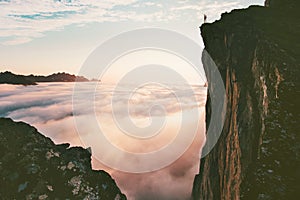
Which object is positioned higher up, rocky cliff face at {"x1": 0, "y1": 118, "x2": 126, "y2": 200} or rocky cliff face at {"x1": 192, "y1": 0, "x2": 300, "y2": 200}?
rocky cliff face at {"x1": 192, "y1": 0, "x2": 300, "y2": 200}

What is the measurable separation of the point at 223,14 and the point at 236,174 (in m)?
26.9

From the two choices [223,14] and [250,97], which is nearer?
[250,97]

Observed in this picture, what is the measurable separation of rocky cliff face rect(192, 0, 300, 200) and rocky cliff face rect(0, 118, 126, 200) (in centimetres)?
4164

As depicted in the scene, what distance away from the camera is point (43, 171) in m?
80.4

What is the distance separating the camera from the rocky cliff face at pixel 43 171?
76188mm

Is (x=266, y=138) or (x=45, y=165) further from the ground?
(x=266, y=138)

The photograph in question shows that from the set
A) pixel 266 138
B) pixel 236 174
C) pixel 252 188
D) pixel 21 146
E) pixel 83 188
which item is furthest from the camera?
pixel 21 146

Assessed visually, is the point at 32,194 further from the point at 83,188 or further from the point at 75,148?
the point at 75,148

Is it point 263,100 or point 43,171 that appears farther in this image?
point 43,171

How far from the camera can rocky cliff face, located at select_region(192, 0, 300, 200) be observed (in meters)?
20.0

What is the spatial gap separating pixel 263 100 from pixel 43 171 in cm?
6901

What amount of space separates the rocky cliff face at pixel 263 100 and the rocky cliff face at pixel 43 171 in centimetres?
4164

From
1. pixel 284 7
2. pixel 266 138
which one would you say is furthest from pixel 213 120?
pixel 266 138

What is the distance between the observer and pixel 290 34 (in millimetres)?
31531
